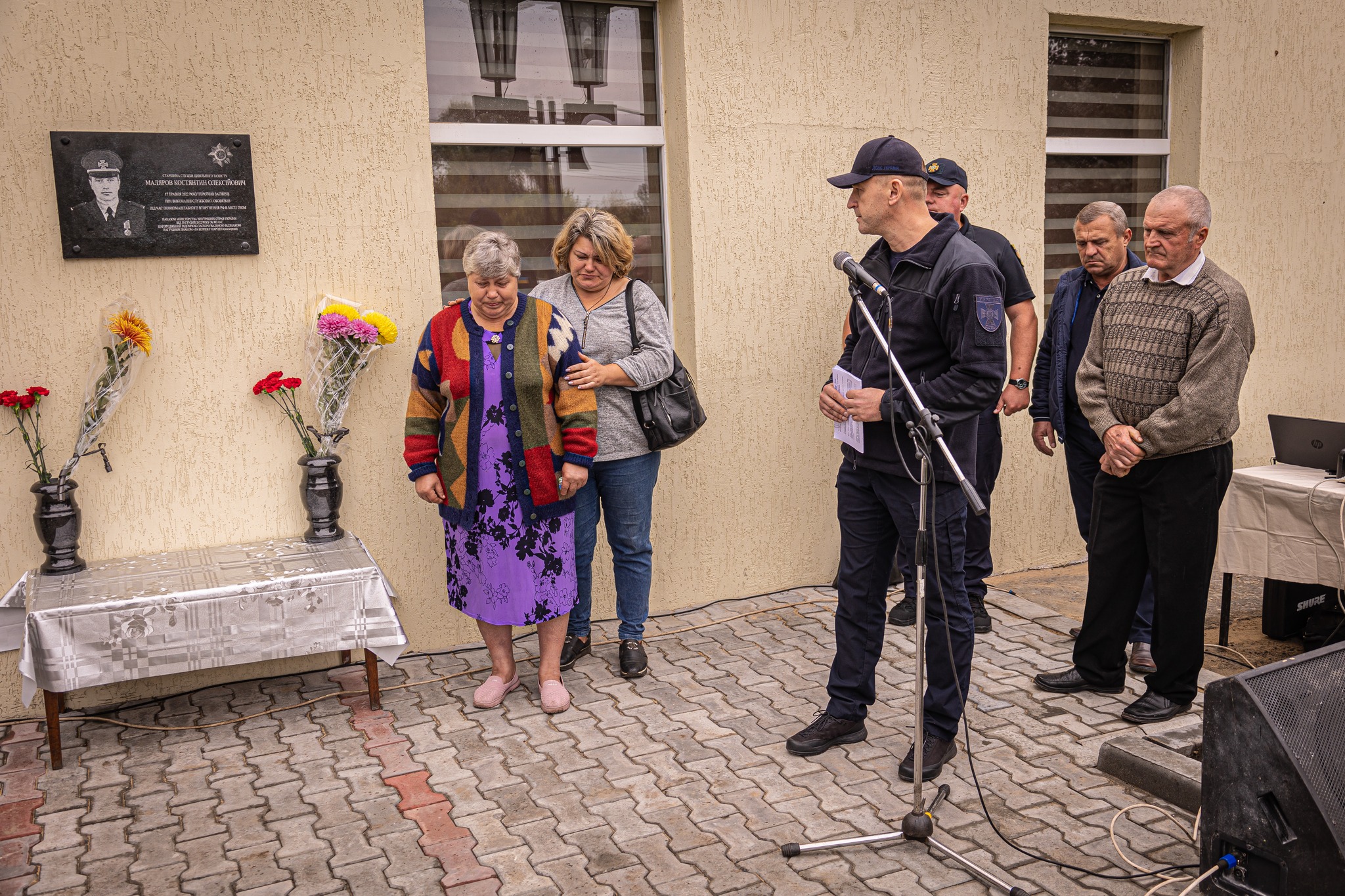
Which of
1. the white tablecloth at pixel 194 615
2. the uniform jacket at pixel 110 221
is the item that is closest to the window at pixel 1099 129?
the white tablecloth at pixel 194 615

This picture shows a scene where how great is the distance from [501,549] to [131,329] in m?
1.72

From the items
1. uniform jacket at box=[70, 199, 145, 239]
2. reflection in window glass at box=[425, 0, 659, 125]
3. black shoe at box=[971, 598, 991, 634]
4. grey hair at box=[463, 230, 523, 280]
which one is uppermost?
reflection in window glass at box=[425, 0, 659, 125]

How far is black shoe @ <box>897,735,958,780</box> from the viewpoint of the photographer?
374 centimetres

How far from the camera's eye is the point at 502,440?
4254 millimetres

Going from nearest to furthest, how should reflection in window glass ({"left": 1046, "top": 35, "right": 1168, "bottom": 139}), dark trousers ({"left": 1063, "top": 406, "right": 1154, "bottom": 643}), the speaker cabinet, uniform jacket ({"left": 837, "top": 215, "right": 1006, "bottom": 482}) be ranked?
the speaker cabinet → uniform jacket ({"left": 837, "top": 215, "right": 1006, "bottom": 482}) → dark trousers ({"left": 1063, "top": 406, "right": 1154, "bottom": 643}) → reflection in window glass ({"left": 1046, "top": 35, "right": 1168, "bottom": 139})

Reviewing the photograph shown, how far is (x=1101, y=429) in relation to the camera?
4195 mm

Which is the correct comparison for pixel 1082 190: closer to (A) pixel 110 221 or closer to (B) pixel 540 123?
(B) pixel 540 123

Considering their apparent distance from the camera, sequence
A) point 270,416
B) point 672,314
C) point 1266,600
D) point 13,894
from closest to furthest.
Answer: point 13,894 → point 270,416 → point 1266,600 → point 672,314

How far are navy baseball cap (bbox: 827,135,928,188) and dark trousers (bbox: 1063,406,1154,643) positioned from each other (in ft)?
5.62

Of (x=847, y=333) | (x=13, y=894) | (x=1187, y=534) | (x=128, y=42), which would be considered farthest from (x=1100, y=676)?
(x=128, y=42)

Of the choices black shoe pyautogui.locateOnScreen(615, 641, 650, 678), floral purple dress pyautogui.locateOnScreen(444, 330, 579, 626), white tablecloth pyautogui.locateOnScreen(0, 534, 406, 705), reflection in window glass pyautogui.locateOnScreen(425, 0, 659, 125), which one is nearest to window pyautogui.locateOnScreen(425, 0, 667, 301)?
reflection in window glass pyautogui.locateOnScreen(425, 0, 659, 125)

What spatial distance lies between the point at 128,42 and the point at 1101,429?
168 inches

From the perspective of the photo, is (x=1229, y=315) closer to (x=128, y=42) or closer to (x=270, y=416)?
(x=270, y=416)

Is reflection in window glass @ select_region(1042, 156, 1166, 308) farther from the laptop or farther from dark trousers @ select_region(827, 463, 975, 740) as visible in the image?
dark trousers @ select_region(827, 463, 975, 740)
